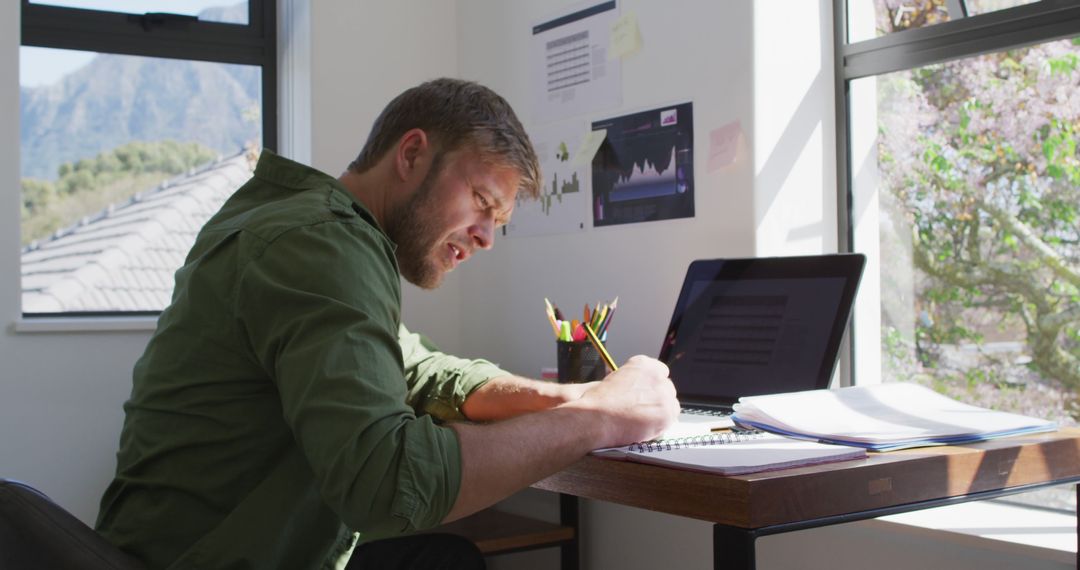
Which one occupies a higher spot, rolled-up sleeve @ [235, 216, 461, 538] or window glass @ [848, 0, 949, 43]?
window glass @ [848, 0, 949, 43]

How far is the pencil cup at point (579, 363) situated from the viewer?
214 cm

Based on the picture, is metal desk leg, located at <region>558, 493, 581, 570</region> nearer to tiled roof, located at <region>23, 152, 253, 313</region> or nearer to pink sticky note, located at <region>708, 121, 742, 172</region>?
pink sticky note, located at <region>708, 121, 742, 172</region>

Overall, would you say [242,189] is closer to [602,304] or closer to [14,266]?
[602,304]

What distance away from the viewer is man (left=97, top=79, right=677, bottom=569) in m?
0.97

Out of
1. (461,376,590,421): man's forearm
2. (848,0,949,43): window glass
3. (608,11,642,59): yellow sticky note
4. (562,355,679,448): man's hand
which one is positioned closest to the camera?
(562,355,679,448): man's hand

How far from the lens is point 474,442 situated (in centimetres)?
104

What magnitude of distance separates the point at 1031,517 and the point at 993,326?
1.17 ft

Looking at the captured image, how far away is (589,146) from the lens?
2516 millimetres

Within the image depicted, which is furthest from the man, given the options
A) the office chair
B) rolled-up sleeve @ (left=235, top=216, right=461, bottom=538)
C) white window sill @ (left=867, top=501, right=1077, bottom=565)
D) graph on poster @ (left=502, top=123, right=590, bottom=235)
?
graph on poster @ (left=502, top=123, right=590, bottom=235)

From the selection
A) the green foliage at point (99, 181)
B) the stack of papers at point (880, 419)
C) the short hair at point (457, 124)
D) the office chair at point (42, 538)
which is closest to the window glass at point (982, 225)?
the stack of papers at point (880, 419)

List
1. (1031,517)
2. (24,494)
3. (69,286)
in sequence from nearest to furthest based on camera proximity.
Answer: (24,494)
(1031,517)
(69,286)

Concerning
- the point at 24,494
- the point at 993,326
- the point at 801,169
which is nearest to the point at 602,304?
the point at 801,169

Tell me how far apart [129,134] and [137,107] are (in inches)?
3.0

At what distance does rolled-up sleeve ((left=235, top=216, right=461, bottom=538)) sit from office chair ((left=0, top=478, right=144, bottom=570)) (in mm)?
198
